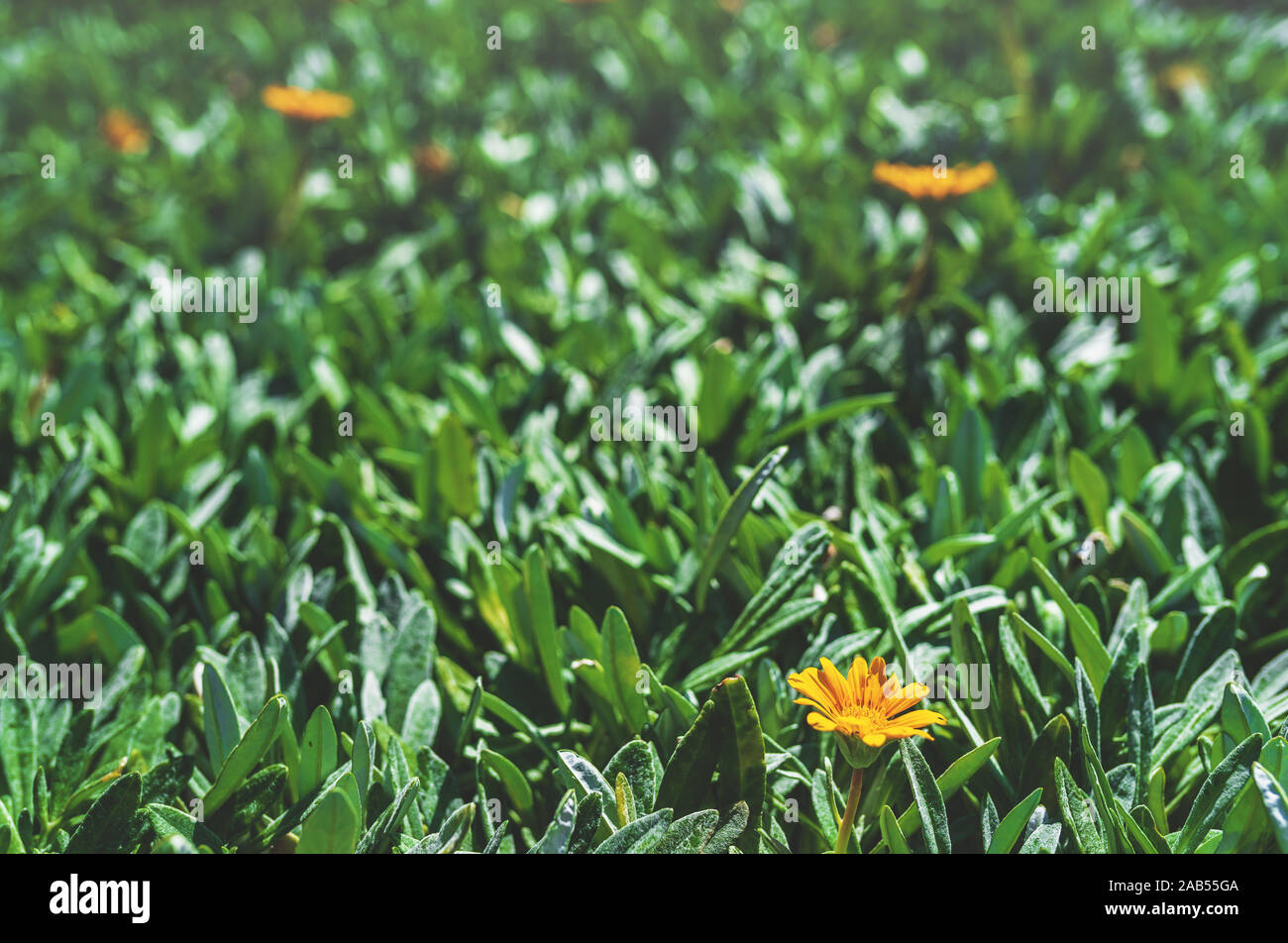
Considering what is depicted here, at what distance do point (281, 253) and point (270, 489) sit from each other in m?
1.31

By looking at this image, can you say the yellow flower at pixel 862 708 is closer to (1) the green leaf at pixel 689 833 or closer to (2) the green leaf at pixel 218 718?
(1) the green leaf at pixel 689 833

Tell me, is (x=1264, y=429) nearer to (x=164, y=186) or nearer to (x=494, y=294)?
(x=494, y=294)

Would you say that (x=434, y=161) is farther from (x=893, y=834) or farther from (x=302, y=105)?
(x=893, y=834)

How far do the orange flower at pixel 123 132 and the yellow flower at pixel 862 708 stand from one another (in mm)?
3509

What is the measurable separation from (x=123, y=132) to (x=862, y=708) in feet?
12.3

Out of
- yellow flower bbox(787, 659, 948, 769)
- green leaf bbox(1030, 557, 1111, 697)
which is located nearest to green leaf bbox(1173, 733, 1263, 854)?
green leaf bbox(1030, 557, 1111, 697)

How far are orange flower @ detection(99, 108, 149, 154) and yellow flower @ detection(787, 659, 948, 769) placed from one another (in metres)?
3.51

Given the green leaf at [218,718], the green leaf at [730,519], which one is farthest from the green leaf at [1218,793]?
the green leaf at [218,718]

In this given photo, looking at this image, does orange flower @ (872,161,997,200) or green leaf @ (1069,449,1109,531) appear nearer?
green leaf @ (1069,449,1109,531)

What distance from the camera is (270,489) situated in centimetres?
225

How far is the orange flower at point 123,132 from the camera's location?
4.11 m

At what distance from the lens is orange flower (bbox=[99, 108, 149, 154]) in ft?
13.5

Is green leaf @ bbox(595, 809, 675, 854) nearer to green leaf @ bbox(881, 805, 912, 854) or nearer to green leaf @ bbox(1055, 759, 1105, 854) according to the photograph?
green leaf @ bbox(881, 805, 912, 854)
